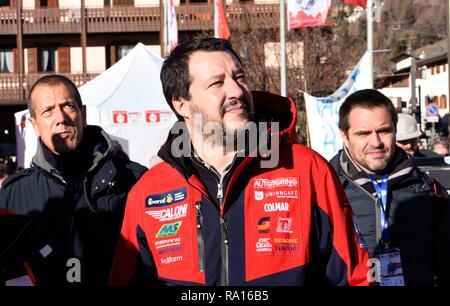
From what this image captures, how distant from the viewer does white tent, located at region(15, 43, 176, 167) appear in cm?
1252

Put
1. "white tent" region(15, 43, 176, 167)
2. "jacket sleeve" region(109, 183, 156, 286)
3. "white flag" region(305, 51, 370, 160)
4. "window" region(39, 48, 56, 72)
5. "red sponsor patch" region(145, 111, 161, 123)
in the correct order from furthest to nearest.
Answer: "window" region(39, 48, 56, 72)
"red sponsor patch" region(145, 111, 161, 123)
"white tent" region(15, 43, 176, 167)
"white flag" region(305, 51, 370, 160)
"jacket sleeve" region(109, 183, 156, 286)

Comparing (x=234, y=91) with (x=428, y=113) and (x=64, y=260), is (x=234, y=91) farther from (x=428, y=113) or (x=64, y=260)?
(x=428, y=113)

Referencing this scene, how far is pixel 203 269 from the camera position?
2.96 meters

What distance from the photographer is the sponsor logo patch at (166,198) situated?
308 centimetres

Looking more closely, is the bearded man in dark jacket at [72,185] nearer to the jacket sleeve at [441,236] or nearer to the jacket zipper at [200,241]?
the jacket zipper at [200,241]

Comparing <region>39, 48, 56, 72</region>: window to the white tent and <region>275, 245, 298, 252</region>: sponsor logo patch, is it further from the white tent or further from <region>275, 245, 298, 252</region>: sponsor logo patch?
<region>275, 245, 298, 252</region>: sponsor logo patch

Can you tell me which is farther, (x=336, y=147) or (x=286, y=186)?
(x=336, y=147)

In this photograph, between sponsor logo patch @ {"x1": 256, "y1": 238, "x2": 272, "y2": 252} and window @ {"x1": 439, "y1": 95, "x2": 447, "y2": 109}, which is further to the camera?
window @ {"x1": 439, "y1": 95, "x2": 447, "y2": 109}

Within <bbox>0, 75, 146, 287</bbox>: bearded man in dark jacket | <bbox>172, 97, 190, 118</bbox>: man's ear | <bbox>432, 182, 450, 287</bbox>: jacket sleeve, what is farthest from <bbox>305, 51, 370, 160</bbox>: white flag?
<bbox>172, 97, 190, 118</bbox>: man's ear

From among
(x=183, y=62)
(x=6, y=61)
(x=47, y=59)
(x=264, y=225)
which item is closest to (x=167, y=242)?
(x=264, y=225)

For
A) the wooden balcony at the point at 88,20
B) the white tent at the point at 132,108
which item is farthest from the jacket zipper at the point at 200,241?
the wooden balcony at the point at 88,20

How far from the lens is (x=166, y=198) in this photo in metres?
3.11
